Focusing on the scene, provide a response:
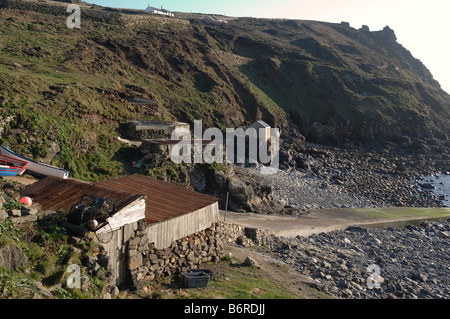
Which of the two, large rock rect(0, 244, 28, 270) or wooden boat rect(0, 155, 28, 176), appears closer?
large rock rect(0, 244, 28, 270)

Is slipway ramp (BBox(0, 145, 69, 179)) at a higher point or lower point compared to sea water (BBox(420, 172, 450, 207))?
higher

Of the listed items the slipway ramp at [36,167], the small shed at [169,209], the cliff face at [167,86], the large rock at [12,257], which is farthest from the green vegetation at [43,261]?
the cliff face at [167,86]

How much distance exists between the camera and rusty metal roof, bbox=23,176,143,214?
38.6 feet

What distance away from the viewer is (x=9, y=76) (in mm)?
26047

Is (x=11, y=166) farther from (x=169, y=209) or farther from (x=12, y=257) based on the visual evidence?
(x=12, y=257)

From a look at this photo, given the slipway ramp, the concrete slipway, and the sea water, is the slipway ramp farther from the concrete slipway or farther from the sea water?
the sea water

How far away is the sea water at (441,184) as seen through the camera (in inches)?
1859

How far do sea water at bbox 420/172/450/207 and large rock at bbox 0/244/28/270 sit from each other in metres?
47.6

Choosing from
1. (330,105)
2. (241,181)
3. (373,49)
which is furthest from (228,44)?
(373,49)

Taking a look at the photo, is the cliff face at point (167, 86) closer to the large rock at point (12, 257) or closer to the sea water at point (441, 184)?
the sea water at point (441, 184)

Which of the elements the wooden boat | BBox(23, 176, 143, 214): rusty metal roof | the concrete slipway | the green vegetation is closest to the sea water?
the concrete slipway

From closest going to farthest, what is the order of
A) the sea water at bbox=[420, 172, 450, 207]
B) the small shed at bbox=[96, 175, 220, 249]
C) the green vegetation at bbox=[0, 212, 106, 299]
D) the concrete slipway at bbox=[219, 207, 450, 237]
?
the green vegetation at bbox=[0, 212, 106, 299] → the small shed at bbox=[96, 175, 220, 249] → the concrete slipway at bbox=[219, 207, 450, 237] → the sea water at bbox=[420, 172, 450, 207]

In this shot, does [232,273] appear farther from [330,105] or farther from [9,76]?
[330,105]

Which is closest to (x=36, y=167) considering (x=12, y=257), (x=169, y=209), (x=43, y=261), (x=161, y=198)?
(x=161, y=198)
